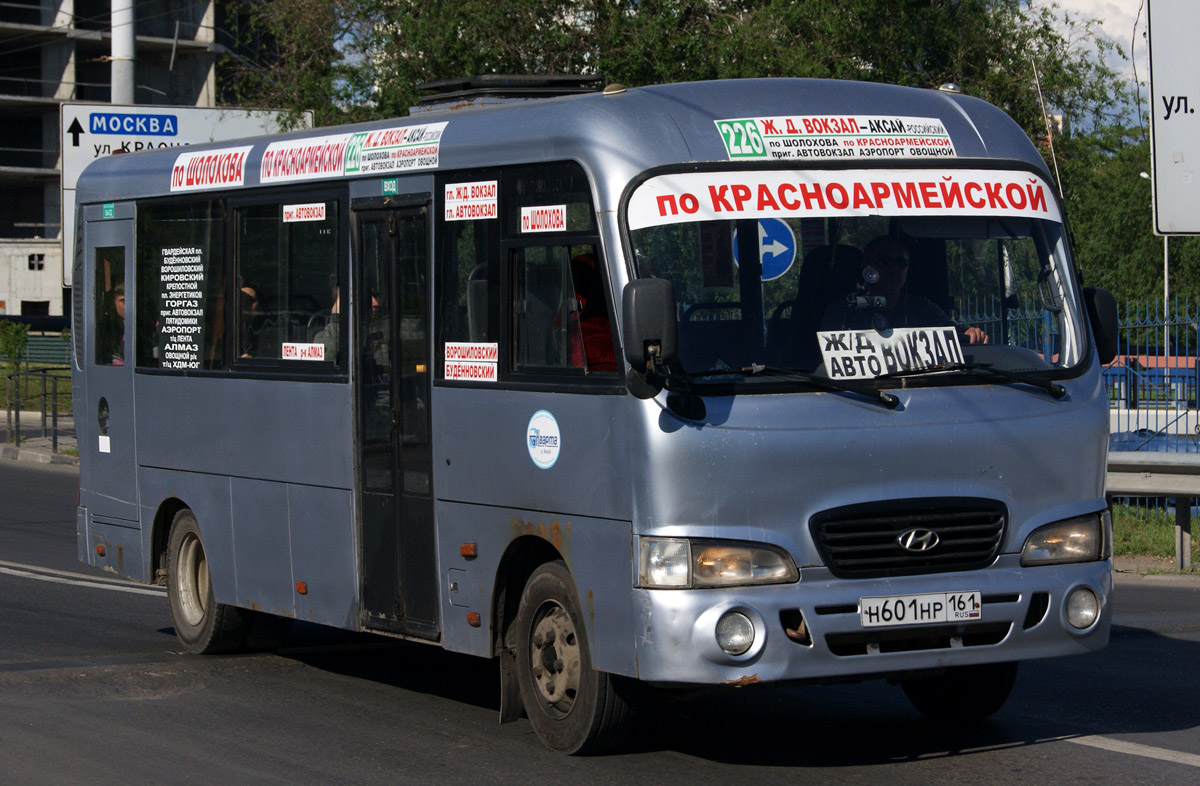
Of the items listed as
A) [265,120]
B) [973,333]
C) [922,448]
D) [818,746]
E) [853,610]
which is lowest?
[818,746]

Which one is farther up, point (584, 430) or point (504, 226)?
point (504, 226)

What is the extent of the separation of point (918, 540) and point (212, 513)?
15.7ft

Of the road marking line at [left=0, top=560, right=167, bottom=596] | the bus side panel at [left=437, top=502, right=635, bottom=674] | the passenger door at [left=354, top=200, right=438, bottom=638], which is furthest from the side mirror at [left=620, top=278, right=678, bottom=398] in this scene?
the road marking line at [left=0, top=560, right=167, bottom=596]

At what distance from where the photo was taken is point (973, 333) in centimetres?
688

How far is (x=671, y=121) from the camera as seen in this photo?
6785mm

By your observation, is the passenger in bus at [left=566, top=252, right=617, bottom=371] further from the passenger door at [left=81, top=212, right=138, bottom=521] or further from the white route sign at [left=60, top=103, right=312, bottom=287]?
the white route sign at [left=60, top=103, right=312, bottom=287]

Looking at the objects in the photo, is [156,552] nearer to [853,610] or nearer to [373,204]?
[373,204]

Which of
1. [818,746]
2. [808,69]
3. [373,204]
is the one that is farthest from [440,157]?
[808,69]

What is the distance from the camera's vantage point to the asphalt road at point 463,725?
22.0 feet

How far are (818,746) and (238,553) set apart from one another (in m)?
3.86

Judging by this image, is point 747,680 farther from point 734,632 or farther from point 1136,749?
point 1136,749

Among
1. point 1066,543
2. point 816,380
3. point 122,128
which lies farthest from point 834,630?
point 122,128

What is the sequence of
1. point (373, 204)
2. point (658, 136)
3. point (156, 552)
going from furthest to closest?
point (156, 552), point (373, 204), point (658, 136)

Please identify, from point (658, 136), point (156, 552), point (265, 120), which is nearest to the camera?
point (658, 136)
